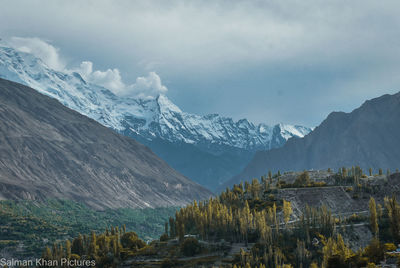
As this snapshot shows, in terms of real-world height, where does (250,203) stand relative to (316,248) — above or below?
above

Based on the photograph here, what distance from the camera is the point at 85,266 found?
140 metres

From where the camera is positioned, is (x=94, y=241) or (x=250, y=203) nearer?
(x=94, y=241)

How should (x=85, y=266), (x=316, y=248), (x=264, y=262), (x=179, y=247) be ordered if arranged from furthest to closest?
(x=179, y=247) < (x=85, y=266) < (x=316, y=248) < (x=264, y=262)

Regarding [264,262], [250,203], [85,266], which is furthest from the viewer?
[250,203]

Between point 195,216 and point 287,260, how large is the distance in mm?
58387

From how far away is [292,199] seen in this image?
618 feet

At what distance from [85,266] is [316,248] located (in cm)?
6651

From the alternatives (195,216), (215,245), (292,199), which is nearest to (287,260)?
(215,245)

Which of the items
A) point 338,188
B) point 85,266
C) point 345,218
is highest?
point 338,188

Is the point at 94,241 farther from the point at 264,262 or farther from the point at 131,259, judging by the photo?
the point at 264,262

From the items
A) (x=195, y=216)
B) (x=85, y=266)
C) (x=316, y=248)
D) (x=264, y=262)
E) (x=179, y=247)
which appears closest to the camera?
(x=264, y=262)

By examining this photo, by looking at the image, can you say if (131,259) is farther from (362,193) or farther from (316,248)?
(362,193)

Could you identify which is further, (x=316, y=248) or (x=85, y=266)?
(x=85, y=266)

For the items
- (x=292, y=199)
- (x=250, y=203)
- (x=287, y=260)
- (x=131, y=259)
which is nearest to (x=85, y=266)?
(x=131, y=259)
